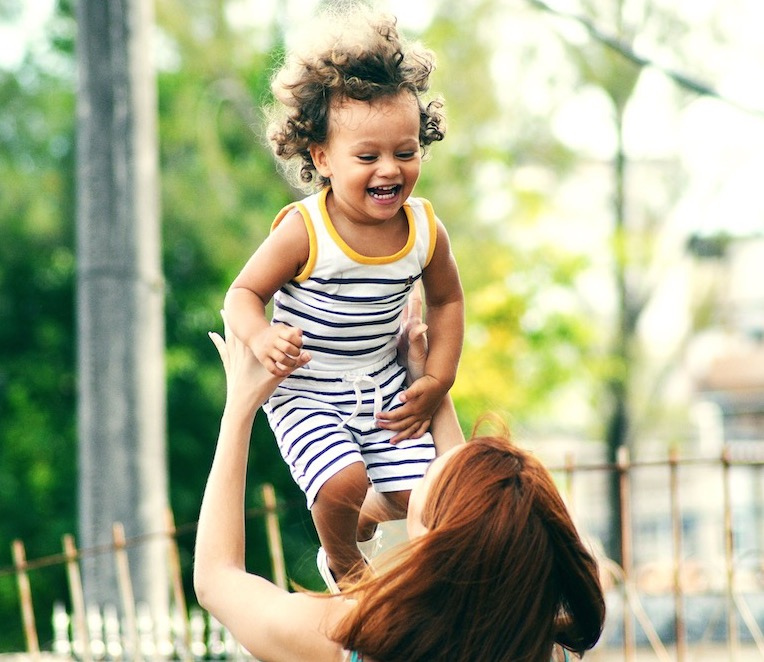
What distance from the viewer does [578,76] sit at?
12.2 metres

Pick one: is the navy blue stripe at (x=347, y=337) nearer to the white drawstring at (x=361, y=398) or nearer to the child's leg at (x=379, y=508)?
the white drawstring at (x=361, y=398)

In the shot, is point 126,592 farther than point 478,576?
Yes

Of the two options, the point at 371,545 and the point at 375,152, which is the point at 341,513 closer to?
the point at 371,545

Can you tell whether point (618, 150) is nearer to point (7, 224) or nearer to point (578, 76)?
point (578, 76)

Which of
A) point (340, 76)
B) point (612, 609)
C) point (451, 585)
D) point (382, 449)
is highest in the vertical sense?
point (340, 76)

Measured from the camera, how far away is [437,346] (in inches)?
71.2

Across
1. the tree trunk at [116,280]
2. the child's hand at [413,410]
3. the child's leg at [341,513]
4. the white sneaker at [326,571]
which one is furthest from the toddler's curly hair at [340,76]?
the tree trunk at [116,280]

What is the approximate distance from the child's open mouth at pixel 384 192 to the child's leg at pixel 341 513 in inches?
15.9

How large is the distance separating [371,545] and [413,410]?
362mm

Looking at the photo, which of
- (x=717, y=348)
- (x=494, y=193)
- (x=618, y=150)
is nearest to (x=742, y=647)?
(x=494, y=193)

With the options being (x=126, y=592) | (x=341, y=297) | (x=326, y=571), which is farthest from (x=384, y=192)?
(x=126, y=592)

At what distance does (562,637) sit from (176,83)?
9879 millimetres

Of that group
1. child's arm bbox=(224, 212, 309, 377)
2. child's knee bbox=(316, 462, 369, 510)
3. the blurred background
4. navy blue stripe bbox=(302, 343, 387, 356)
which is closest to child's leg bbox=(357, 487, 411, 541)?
child's knee bbox=(316, 462, 369, 510)

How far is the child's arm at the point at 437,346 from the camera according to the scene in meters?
1.76
